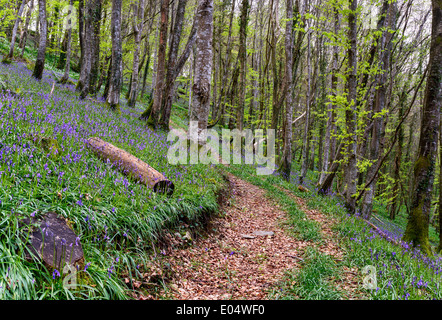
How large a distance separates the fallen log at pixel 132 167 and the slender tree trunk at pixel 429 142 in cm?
690

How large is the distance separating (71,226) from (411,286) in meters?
4.80

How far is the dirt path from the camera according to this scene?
3762 millimetres

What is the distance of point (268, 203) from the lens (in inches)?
366

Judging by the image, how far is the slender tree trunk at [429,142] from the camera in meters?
6.75

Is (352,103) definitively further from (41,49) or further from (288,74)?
(41,49)

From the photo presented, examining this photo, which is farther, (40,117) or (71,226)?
(40,117)

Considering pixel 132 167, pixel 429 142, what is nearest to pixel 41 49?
pixel 132 167

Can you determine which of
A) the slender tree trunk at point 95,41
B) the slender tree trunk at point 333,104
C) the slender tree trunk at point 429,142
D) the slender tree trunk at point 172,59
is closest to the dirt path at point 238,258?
the slender tree trunk at point 429,142

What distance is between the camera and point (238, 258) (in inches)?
195

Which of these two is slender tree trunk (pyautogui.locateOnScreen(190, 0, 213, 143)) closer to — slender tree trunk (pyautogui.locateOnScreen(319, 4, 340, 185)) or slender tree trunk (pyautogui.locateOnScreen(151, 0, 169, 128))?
slender tree trunk (pyautogui.locateOnScreen(151, 0, 169, 128))

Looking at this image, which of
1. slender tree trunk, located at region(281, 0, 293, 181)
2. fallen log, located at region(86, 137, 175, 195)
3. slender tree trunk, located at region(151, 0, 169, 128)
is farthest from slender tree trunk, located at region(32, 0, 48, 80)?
slender tree trunk, located at region(281, 0, 293, 181)
